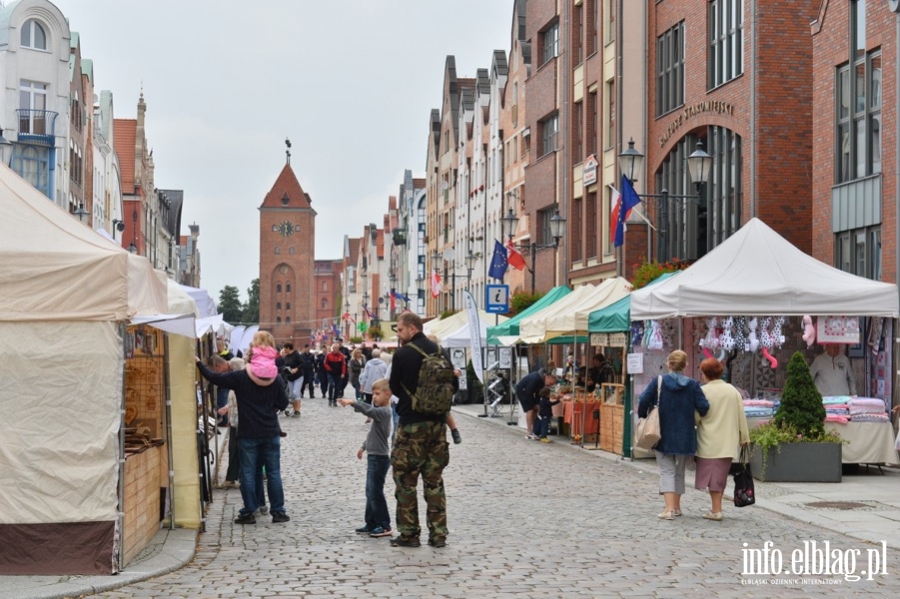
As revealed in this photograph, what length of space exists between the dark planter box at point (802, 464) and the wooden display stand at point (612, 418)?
14.6ft

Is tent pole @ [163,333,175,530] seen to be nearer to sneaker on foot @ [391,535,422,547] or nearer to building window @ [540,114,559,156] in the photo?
sneaker on foot @ [391,535,422,547]

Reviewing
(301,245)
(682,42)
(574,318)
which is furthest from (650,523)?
(301,245)

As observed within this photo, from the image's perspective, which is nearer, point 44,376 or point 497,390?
point 44,376

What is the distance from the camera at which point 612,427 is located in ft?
74.8

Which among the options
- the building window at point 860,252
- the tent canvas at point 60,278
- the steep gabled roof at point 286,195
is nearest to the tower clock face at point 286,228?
the steep gabled roof at point 286,195

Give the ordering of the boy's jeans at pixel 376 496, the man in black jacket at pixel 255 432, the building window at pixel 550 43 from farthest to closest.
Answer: the building window at pixel 550 43, the man in black jacket at pixel 255 432, the boy's jeans at pixel 376 496

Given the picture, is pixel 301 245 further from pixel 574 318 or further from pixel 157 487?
pixel 157 487

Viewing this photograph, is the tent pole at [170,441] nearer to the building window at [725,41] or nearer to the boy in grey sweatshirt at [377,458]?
the boy in grey sweatshirt at [377,458]

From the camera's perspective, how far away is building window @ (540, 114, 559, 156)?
4809cm

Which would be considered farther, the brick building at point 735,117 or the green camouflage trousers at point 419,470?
the brick building at point 735,117

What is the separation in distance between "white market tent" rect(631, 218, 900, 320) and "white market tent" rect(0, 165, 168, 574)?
1054 cm

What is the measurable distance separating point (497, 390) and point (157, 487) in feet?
81.1

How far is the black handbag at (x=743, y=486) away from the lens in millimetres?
13180

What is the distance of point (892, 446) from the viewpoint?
18.5 metres
